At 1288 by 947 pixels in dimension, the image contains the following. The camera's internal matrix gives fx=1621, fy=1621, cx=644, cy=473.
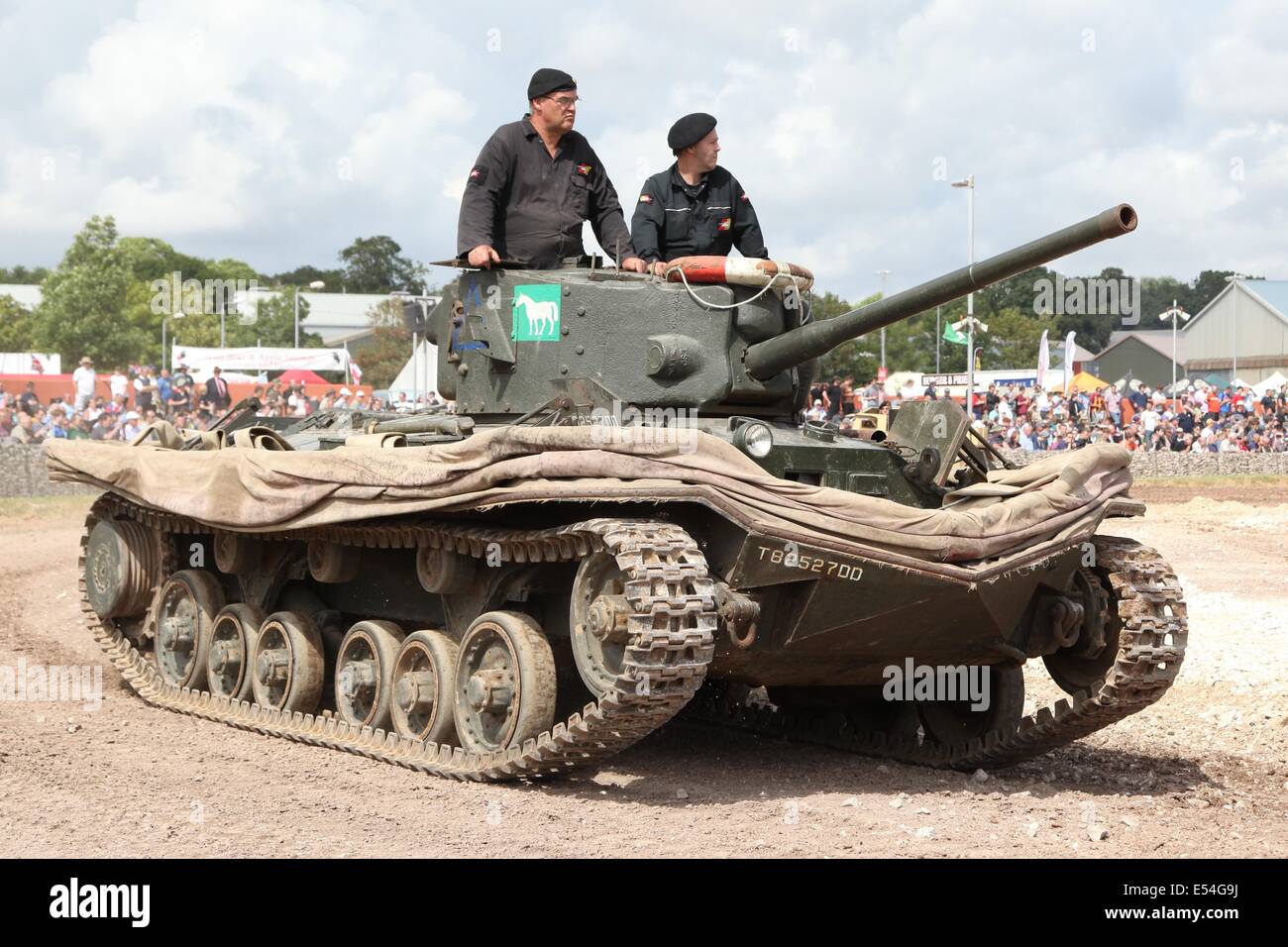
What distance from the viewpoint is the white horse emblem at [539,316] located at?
10062 mm

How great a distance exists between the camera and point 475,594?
9.94m

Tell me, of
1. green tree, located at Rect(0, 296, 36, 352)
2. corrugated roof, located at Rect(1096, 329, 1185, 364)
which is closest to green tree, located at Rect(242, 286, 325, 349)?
green tree, located at Rect(0, 296, 36, 352)

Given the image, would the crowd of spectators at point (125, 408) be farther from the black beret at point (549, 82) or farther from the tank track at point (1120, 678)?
the tank track at point (1120, 678)

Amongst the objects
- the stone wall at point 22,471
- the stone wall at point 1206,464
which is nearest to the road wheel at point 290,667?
the stone wall at point 22,471

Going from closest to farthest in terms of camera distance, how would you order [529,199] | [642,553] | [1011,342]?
[642,553]
[529,199]
[1011,342]

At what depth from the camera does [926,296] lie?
895 cm

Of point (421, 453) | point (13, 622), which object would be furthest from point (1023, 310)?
point (421, 453)

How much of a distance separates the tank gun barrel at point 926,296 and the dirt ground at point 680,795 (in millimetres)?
2546

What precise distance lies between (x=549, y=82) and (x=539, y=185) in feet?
2.28

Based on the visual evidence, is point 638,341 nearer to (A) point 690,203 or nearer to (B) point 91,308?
(A) point 690,203

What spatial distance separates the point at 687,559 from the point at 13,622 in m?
10.5

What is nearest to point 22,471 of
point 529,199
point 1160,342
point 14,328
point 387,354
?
point 529,199

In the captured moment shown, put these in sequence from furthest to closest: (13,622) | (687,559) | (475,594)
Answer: (13,622)
(475,594)
(687,559)
